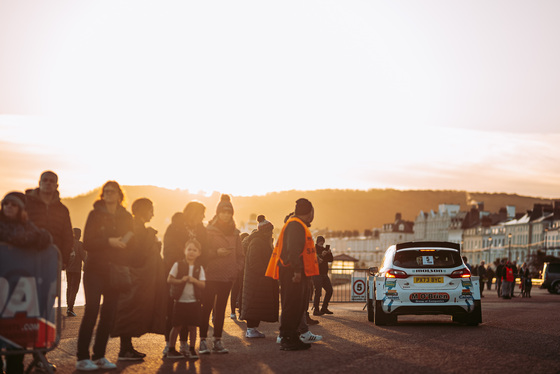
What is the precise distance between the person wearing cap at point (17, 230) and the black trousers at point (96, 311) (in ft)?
3.72

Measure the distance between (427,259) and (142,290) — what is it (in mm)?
8933

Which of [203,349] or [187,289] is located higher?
[187,289]

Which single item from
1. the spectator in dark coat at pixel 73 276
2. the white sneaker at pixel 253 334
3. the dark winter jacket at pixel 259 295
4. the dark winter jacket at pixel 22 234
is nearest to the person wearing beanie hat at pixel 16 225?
the dark winter jacket at pixel 22 234

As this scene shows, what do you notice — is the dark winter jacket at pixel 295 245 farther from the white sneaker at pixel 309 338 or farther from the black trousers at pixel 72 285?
the black trousers at pixel 72 285

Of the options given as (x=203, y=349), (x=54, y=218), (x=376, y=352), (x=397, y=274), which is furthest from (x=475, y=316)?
(x=54, y=218)

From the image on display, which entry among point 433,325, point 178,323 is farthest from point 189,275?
point 433,325

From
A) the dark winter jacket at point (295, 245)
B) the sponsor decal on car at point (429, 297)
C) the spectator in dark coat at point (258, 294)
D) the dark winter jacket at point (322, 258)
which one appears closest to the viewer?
the dark winter jacket at point (295, 245)

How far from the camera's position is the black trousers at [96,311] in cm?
1070

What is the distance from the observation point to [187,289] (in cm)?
1178

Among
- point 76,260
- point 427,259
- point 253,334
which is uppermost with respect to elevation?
point 427,259

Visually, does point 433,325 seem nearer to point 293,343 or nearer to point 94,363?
point 293,343

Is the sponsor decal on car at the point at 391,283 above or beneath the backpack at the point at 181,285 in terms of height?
beneath

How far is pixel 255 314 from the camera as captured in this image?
15.4m

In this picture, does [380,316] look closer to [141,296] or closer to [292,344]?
[292,344]
